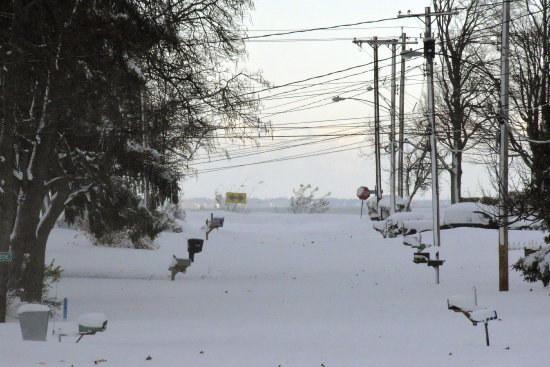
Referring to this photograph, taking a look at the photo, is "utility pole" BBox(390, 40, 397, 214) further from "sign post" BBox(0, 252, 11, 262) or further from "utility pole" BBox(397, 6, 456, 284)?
"sign post" BBox(0, 252, 11, 262)

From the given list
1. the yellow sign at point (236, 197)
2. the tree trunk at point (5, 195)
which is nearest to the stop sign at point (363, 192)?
the yellow sign at point (236, 197)

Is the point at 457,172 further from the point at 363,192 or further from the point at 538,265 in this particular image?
the point at 538,265

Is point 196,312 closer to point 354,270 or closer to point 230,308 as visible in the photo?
point 230,308

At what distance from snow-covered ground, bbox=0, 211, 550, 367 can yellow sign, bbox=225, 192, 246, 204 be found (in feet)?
170

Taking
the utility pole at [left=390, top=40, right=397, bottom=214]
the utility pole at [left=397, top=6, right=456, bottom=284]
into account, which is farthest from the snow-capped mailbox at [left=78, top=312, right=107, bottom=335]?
the utility pole at [left=390, top=40, right=397, bottom=214]

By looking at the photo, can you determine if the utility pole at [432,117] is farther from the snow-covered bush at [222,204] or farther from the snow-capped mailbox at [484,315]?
the snow-covered bush at [222,204]

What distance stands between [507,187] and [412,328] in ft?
21.6

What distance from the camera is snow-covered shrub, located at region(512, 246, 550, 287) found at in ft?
64.6

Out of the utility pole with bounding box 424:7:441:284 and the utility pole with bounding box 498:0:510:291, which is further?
the utility pole with bounding box 424:7:441:284

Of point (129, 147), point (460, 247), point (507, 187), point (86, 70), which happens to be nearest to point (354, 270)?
point (460, 247)

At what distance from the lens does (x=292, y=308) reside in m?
18.3

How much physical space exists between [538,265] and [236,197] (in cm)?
7169

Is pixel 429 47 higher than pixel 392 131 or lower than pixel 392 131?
higher

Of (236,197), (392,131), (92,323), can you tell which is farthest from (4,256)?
(236,197)
